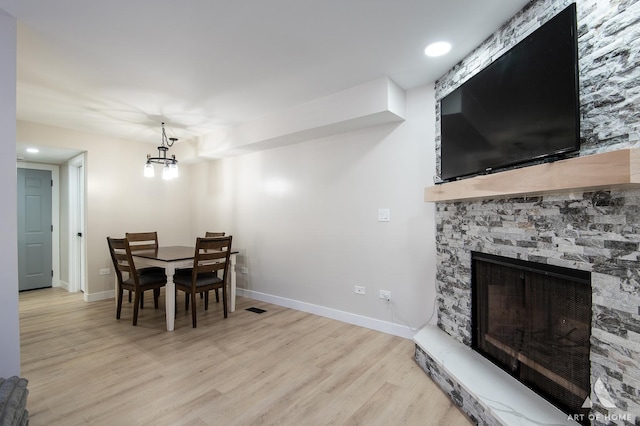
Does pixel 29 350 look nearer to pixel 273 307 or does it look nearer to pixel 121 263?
pixel 121 263

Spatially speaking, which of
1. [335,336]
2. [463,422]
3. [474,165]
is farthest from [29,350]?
[474,165]

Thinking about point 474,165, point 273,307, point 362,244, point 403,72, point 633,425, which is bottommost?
point 273,307

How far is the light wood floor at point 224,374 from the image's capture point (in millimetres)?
1764

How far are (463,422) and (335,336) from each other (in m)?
1.41

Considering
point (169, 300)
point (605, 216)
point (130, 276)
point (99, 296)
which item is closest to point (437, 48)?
point (605, 216)

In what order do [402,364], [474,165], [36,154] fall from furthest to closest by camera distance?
[36,154], [402,364], [474,165]

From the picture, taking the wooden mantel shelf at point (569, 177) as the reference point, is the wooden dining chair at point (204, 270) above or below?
below

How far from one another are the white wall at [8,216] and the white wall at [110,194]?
2.81 m

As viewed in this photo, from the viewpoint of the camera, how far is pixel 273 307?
386cm

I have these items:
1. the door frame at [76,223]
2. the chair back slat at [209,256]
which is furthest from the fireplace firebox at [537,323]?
the door frame at [76,223]

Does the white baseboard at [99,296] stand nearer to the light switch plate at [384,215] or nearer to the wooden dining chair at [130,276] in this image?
the wooden dining chair at [130,276]

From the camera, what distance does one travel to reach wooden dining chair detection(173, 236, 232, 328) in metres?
3.14

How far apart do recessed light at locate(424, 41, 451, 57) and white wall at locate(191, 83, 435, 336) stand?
0.52 metres
